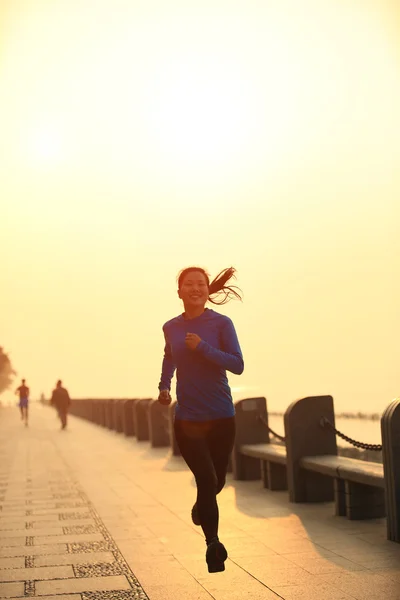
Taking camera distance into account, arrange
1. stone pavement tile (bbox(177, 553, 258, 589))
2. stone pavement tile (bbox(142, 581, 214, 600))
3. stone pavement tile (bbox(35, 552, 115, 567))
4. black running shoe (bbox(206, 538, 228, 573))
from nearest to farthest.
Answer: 1. black running shoe (bbox(206, 538, 228, 573))
2. stone pavement tile (bbox(142, 581, 214, 600))
3. stone pavement tile (bbox(177, 553, 258, 589))
4. stone pavement tile (bbox(35, 552, 115, 567))

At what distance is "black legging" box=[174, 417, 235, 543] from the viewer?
552 centimetres

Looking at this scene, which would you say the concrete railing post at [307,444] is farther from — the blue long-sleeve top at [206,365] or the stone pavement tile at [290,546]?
the blue long-sleeve top at [206,365]

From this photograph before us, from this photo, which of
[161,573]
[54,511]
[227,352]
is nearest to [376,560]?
[161,573]

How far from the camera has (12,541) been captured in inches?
319

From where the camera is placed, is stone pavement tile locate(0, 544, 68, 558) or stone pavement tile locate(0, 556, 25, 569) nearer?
stone pavement tile locate(0, 556, 25, 569)

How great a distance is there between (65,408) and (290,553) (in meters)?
27.1

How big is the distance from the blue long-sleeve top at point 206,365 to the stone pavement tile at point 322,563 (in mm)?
1738

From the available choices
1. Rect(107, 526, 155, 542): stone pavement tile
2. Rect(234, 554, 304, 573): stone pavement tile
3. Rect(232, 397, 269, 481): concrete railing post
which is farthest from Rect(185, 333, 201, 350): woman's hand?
Rect(232, 397, 269, 481): concrete railing post

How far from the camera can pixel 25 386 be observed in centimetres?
4334

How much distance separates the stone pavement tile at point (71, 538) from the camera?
8055mm

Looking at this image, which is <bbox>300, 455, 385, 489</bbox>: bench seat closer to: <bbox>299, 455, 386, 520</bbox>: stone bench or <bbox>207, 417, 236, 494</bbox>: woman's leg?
<bbox>299, 455, 386, 520</bbox>: stone bench

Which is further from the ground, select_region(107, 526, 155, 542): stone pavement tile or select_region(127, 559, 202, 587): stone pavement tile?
select_region(127, 559, 202, 587): stone pavement tile

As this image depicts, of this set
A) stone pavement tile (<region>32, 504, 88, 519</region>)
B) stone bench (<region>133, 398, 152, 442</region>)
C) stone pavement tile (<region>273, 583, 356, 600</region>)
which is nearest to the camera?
stone pavement tile (<region>273, 583, 356, 600</region>)

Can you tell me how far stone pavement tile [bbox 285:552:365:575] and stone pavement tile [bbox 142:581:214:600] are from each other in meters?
0.94
